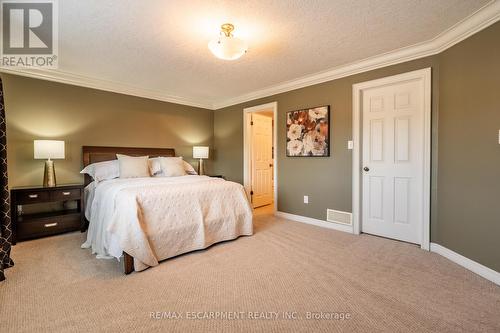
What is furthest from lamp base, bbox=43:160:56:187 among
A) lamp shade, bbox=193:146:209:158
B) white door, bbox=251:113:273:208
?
white door, bbox=251:113:273:208

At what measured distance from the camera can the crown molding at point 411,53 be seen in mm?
2082

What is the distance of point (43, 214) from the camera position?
333 centimetres

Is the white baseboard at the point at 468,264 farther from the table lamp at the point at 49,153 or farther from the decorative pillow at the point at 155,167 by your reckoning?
the table lamp at the point at 49,153

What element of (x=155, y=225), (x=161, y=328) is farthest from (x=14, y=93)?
(x=161, y=328)

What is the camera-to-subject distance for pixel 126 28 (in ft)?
7.61

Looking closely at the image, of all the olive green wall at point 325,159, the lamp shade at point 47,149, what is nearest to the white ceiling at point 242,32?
the olive green wall at point 325,159

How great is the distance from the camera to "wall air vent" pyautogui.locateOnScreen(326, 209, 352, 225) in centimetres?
343

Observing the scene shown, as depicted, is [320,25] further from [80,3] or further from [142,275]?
[142,275]

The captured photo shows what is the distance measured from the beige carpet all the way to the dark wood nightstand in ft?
1.06

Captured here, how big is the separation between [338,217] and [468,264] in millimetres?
1482

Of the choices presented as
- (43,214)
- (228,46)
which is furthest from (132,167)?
(228,46)

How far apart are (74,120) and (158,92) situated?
1.46 metres

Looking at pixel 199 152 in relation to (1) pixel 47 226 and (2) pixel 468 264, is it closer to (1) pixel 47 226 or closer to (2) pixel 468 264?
(1) pixel 47 226

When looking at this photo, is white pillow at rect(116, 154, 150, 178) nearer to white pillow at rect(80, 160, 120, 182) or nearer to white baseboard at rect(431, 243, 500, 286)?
white pillow at rect(80, 160, 120, 182)
